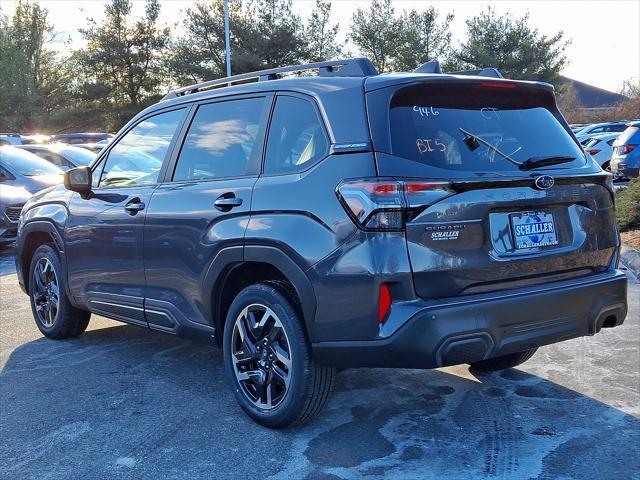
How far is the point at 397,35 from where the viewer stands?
3981 centimetres

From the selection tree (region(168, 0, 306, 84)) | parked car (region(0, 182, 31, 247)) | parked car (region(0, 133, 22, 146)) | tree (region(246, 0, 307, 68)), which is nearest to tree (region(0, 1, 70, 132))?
tree (region(168, 0, 306, 84))

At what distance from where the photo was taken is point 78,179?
514cm

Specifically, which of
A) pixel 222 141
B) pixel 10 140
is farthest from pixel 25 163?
pixel 222 141

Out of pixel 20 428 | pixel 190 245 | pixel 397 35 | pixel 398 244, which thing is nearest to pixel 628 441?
pixel 398 244

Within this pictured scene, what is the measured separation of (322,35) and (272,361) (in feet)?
121

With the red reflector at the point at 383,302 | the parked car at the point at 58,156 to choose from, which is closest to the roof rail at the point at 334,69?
the red reflector at the point at 383,302

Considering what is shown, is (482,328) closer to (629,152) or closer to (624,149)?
(629,152)

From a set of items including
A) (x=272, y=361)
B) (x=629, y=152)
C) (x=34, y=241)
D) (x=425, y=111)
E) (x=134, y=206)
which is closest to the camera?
(x=425, y=111)

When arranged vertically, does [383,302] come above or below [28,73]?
below

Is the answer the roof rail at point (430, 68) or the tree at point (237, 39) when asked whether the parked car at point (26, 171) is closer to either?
the roof rail at point (430, 68)

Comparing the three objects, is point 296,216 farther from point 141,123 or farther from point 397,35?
point 397,35

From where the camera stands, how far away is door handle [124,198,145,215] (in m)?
4.68

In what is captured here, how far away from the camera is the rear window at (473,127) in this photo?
3.49 metres

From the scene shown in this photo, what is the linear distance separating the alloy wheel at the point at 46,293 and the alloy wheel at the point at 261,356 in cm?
232
